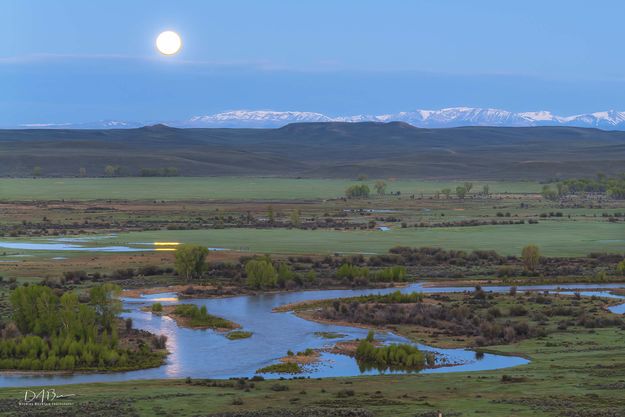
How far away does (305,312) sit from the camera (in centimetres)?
4975

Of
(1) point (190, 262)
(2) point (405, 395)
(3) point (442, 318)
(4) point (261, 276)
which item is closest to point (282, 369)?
(2) point (405, 395)

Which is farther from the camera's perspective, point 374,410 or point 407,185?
point 407,185

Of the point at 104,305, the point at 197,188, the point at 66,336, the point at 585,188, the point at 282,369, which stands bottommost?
the point at 282,369

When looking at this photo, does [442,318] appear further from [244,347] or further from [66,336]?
[66,336]

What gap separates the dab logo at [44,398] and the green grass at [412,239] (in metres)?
42.6

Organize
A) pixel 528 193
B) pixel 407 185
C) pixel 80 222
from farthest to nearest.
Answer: pixel 407 185, pixel 528 193, pixel 80 222


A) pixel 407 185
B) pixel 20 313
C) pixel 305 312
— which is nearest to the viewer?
pixel 20 313

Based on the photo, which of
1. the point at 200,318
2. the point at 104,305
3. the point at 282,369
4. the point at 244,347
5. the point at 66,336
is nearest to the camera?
the point at 282,369

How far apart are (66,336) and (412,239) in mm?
46385

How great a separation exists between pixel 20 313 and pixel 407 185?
5714 inches

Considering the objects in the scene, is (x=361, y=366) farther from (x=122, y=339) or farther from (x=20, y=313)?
(x=20, y=313)

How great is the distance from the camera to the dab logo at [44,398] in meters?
29.2

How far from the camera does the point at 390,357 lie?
3825 cm

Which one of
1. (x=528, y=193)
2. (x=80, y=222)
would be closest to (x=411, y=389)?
(x=80, y=222)
